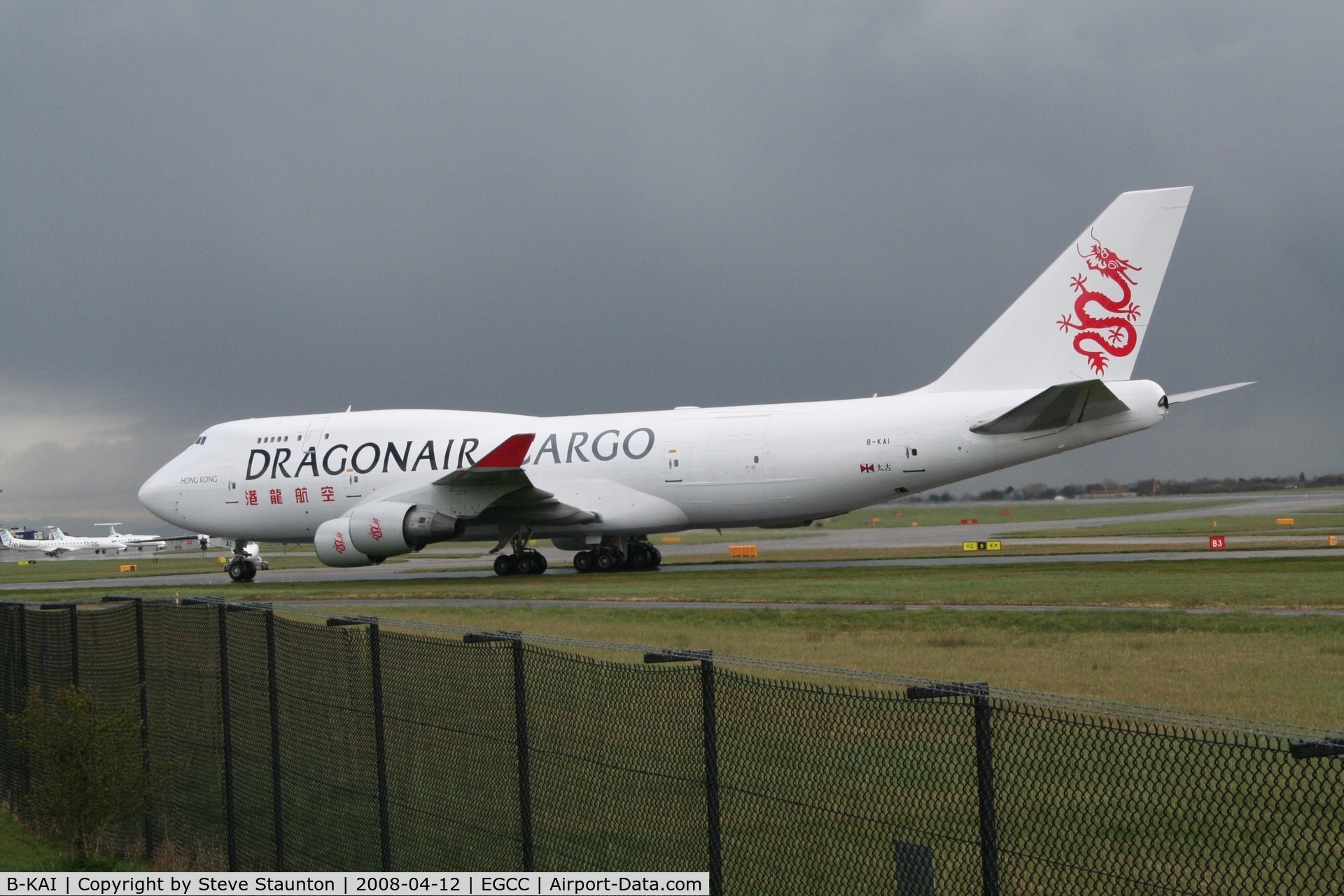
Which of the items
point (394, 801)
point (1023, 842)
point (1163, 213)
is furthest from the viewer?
point (1163, 213)

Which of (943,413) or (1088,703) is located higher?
(943,413)

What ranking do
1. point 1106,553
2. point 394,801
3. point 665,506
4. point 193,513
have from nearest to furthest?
point 394,801
point 665,506
point 1106,553
point 193,513

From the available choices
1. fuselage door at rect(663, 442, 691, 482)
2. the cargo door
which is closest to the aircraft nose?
fuselage door at rect(663, 442, 691, 482)

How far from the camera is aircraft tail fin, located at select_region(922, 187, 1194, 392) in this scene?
3144 centimetres

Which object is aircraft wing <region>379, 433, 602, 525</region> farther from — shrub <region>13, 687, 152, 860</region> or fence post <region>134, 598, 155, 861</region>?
shrub <region>13, 687, 152, 860</region>

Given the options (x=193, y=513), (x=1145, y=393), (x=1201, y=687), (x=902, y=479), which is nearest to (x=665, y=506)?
(x=902, y=479)

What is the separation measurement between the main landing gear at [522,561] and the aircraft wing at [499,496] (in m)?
0.91

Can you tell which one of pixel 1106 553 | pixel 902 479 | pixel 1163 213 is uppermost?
pixel 1163 213

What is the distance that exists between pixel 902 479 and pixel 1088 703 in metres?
27.7

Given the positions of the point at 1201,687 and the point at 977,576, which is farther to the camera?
the point at 977,576

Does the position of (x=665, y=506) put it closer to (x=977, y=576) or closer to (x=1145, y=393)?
(x=977, y=576)

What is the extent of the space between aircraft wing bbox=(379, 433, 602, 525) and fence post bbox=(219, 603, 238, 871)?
23891 mm

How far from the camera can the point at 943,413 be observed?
3180 cm

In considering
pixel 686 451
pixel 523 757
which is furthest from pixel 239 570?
pixel 523 757
